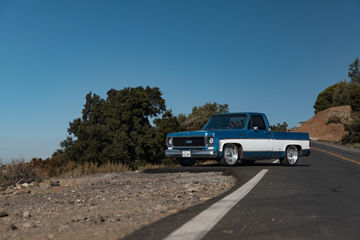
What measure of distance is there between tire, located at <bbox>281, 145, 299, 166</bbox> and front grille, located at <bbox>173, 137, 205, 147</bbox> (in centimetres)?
378

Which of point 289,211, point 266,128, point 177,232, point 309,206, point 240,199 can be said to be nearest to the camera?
point 177,232

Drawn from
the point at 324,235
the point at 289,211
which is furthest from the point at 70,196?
the point at 324,235

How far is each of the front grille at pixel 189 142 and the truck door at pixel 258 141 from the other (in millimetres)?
1566

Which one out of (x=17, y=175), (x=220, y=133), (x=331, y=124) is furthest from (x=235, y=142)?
(x=331, y=124)

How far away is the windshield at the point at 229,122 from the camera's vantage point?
14.9 metres

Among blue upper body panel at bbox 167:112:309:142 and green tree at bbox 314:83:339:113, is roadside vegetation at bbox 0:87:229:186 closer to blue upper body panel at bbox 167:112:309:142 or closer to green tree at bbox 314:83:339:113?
blue upper body panel at bbox 167:112:309:142

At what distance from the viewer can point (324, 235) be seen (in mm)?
3920

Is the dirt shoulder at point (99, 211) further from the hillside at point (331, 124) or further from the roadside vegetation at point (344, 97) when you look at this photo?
the hillside at point (331, 124)

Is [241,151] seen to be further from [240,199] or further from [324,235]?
[324,235]

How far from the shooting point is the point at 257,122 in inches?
599

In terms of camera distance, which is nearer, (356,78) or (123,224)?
(123,224)

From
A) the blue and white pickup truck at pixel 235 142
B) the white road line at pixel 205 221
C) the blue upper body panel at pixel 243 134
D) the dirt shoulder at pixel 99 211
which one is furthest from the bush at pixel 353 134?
the white road line at pixel 205 221

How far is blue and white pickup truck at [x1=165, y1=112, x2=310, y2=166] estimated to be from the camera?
45.6ft

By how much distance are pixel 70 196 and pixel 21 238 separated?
3746 mm
